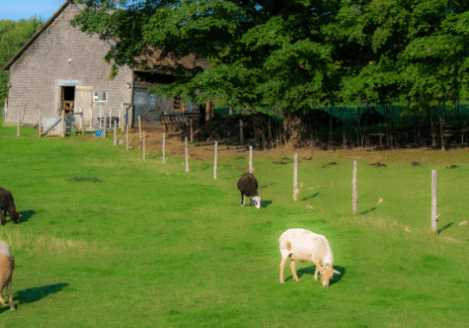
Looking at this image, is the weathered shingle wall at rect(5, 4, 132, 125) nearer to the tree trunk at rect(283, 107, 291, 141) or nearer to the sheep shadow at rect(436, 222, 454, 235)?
the tree trunk at rect(283, 107, 291, 141)

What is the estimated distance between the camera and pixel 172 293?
9305 millimetres

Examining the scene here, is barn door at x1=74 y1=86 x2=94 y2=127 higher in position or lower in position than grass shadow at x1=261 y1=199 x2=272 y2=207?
higher

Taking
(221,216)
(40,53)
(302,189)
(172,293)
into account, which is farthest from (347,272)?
(40,53)

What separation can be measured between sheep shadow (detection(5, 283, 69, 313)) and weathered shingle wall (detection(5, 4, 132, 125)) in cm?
3118

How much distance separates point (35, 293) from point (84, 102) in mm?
33353

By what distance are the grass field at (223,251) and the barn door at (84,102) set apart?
17.8 m

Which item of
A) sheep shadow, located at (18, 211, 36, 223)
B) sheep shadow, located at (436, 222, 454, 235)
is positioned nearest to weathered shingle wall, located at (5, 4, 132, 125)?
sheep shadow, located at (18, 211, 36, 223)

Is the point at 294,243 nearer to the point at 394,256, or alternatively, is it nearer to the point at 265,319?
the point at 265,319

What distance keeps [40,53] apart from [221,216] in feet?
109

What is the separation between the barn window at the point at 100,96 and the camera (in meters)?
40.2

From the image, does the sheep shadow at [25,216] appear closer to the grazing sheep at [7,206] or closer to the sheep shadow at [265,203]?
the grazing sheep at [7,206]

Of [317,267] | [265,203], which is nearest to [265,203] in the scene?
[265,203]

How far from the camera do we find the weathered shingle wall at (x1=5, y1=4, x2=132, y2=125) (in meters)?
40.2

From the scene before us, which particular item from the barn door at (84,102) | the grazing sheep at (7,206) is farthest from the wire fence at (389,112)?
the grazing sheep at (7,206)
